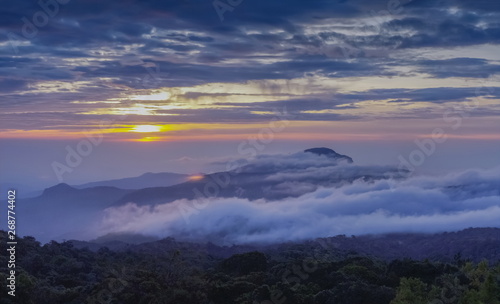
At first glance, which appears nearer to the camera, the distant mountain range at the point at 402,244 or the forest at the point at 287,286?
the forest at the point at 287,286

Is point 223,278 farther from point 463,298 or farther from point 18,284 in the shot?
point 463,298

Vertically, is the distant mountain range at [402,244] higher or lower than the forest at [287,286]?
higher

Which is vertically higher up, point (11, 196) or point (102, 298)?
point (11, 196)

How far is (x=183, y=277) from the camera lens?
40062mm

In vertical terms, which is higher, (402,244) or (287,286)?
(402,244)

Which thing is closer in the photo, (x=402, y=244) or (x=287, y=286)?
(x=287, y=286)

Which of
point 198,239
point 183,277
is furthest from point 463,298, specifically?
point 198,239

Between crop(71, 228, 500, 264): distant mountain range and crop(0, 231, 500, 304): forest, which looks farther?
crop(71, 228, 500, 264): distant mountain range

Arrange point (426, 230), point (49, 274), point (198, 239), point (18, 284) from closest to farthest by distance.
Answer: point (18, 284), point (49, 274), point (198, 239), point (426, 230)

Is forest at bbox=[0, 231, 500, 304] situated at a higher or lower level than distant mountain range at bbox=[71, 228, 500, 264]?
lower

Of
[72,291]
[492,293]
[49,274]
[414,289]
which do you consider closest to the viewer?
[492,293]

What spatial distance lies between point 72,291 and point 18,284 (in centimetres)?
362

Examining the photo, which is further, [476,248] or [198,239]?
[198,239]

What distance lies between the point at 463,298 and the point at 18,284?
25.1m
